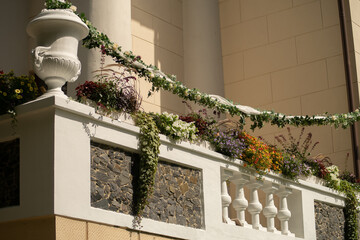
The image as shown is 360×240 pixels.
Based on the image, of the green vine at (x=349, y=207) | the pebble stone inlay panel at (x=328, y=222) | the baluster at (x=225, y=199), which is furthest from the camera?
the green vine at (x=349, y=207)

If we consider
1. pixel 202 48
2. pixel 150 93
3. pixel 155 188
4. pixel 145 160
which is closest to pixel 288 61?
pixel 202 48

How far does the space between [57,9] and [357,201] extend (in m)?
6.92

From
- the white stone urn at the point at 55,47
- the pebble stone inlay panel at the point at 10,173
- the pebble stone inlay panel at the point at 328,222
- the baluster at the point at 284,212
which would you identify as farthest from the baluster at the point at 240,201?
the pebble stone inlay panel at the point at 10,173

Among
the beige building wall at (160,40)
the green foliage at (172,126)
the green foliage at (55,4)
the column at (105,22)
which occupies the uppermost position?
the beige building wall at (160,40)

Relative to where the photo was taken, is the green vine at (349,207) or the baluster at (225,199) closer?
the baluster at (225,199)

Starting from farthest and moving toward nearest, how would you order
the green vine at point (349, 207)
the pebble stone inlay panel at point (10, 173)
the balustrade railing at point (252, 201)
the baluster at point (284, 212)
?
the green vine at point (349, 207)
the baluster at point (284, 212)
the balustrade railing at point (252, 201)
the pebble stone inlay panel at point (10, 173)

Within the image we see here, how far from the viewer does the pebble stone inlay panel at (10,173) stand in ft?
26.4

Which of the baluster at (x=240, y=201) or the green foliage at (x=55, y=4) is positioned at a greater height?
the green foliage at (x=55, y=4)

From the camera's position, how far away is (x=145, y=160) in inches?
348

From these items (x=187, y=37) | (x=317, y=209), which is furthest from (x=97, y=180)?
(x=187, y=37)

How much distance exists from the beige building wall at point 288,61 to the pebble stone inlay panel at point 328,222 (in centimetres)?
188

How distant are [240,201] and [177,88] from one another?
5.99 feet

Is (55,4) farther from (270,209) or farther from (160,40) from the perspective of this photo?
(160,40)

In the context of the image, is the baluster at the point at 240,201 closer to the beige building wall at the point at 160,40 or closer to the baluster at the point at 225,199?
the baluster at the point at 225,199
